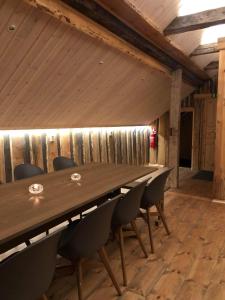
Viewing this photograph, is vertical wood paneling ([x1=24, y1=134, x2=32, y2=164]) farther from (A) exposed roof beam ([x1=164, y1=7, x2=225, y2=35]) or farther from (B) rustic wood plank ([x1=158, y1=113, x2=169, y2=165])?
(B) rustic wood plank ([x1=158, y1=113, x2=169, y2=165])

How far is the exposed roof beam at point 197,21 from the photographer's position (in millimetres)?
3357

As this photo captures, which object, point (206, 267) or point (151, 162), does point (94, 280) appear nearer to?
point (206, 267)

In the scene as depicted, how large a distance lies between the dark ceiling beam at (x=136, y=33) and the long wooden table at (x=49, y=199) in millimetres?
1836

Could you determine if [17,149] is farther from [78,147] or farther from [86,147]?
[86,147]

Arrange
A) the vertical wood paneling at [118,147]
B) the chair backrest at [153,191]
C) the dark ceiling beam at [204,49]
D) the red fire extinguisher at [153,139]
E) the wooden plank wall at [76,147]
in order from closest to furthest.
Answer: the chair backrest at [153,191], the wooden plank wall at [76,147], the dark ceiling beam at [204,49], the vertical wood paneling at [118,147], the red fire extinguisher at [153,139]

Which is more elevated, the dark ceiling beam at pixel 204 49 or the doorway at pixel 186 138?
the dark ceiling beam at pixel 204 49

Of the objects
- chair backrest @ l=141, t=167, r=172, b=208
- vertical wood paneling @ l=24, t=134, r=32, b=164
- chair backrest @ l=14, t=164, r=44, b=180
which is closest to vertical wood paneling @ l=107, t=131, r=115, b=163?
vertical wood paneling @ l=24, t=134, r=32, b=164

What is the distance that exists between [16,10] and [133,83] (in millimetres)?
2958

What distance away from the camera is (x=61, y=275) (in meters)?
2.08

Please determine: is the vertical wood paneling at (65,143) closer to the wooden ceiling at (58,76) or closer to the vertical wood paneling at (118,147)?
the wooden ceiling at (58,76)

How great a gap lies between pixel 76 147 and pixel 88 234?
3.71m

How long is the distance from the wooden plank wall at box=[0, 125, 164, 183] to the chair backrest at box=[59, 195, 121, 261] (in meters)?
2.64

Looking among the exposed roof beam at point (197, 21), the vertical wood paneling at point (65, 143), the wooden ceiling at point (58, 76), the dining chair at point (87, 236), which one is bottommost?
the dining chair at point (87, 236)

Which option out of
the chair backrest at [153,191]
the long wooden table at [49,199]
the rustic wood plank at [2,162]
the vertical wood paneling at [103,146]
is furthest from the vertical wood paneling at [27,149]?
the chair backrest at [153,191]
